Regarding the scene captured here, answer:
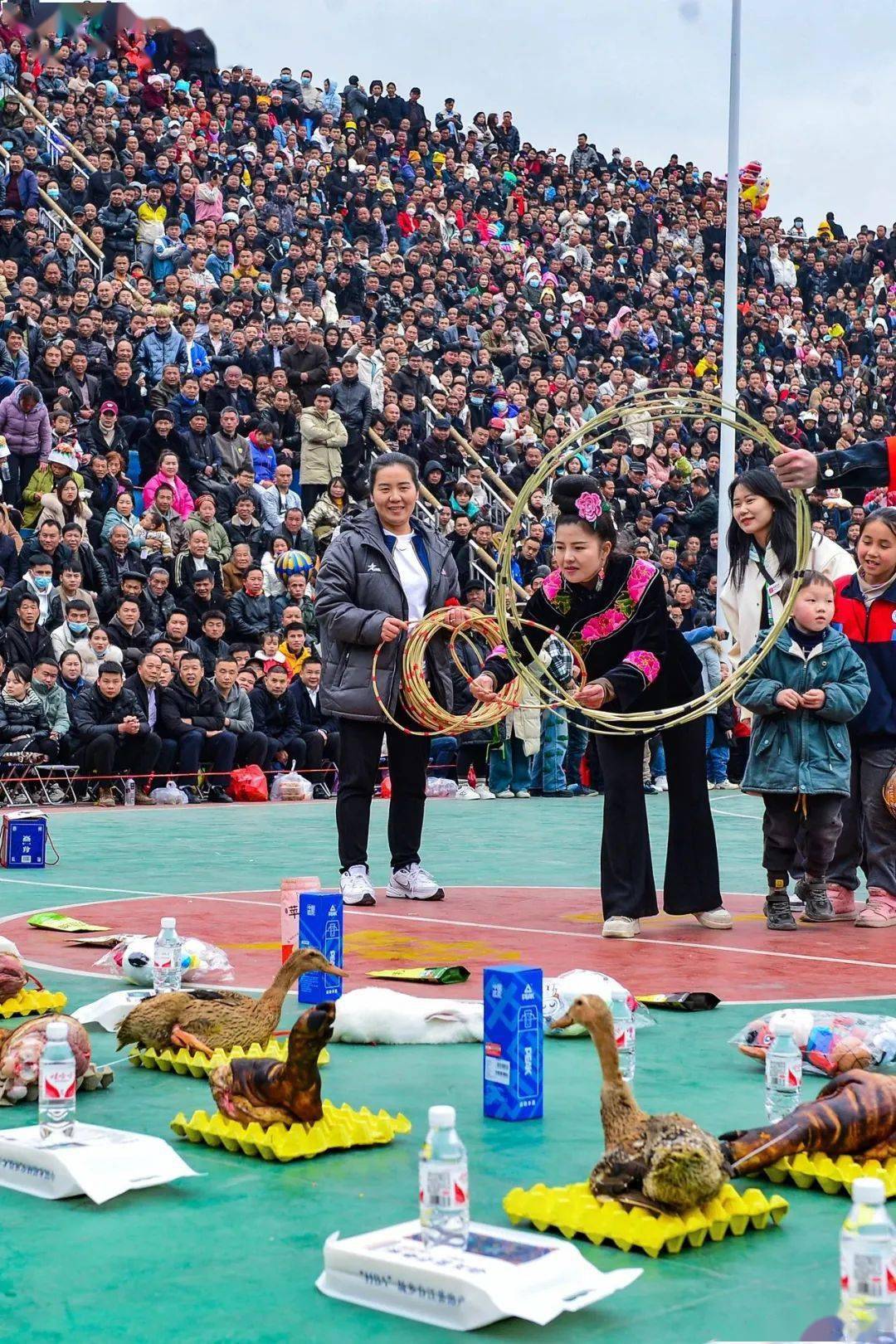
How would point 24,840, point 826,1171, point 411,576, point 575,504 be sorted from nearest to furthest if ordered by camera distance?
point 826,1171 < point 575,504 < point 411,576 < point 24,840

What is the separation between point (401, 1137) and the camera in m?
4.14

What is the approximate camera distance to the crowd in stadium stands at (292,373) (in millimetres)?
16141

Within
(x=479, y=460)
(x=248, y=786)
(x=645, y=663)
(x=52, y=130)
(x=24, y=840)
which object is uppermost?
(x=52, y=130)

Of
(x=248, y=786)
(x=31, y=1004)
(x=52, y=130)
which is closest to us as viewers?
(x=31, y=1004)

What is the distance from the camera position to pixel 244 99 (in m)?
25.2

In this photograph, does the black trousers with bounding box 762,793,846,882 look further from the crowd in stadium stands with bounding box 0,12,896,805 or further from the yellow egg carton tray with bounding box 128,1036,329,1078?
the yellow egg carton tray with bounding box 128,1036,329,1078

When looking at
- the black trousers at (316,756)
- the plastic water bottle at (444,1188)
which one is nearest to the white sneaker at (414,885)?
the plastic water bottle at (444,1188)

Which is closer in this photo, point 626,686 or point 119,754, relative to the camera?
point 626,686

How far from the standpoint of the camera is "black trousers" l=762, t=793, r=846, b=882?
318 inches

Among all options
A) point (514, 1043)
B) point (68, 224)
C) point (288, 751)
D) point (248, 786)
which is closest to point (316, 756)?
point (288, 751)

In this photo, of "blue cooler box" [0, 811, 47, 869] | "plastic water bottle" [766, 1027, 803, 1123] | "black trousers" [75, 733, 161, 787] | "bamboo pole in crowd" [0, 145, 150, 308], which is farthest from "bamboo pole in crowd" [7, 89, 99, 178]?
"plastic water bottle" [766, 1027, 803, 1123]

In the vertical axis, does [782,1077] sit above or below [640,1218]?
above

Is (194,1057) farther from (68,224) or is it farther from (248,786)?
(68,224)

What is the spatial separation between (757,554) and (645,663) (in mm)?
932
